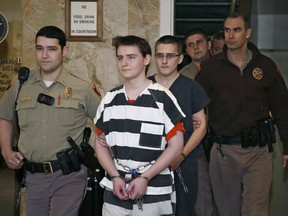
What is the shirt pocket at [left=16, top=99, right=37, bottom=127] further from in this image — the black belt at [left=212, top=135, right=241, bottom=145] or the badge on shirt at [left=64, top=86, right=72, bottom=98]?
the black belt at [left=212, top=135, right=241, bottom=145]

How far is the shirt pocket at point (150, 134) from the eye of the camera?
2.77 m

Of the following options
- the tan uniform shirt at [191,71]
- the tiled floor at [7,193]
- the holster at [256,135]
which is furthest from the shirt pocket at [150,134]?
the tiled floor at [7,193]

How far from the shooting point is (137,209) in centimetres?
279

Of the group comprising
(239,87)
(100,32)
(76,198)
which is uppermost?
(100,32)

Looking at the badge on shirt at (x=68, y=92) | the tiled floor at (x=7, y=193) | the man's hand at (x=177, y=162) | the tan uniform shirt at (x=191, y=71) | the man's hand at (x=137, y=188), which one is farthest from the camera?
the tiled floor at (x=7, y=193)

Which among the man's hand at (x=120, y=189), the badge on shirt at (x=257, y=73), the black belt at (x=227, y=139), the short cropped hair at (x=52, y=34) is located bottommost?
the man's hand at (x=120, y=189)

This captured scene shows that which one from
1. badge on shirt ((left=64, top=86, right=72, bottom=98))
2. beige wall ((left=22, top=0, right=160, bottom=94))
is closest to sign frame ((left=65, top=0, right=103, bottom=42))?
beige wall ((left=22, top=0, right=160, bottom=94))

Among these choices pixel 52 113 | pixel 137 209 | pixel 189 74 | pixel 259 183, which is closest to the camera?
pixel 137 209

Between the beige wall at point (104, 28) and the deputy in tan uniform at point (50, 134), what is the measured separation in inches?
45.0

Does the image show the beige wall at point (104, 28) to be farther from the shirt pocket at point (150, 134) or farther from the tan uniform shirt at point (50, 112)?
the shirt pocket at point (150, 134)

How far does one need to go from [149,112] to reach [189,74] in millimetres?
1741

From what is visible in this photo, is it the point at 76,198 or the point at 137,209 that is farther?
the point at 76,198

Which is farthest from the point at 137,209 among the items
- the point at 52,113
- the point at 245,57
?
the point at 245,57

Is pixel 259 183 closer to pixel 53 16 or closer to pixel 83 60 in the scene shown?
pixel 83 60
